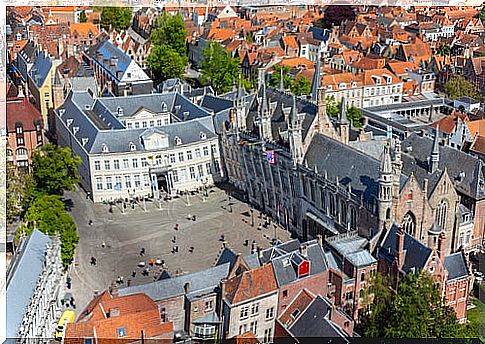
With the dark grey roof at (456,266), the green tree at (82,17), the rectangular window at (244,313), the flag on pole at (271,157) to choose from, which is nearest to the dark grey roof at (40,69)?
the flag on pole at (271,157)

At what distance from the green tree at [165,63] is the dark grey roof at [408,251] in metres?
14.7

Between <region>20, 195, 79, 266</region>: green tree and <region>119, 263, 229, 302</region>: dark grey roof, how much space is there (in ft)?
8.93

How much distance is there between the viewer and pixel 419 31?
3194 centimetres

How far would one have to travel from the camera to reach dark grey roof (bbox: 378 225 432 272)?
10877 mm

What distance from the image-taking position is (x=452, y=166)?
1506cm

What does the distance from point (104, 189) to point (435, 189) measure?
7.47m

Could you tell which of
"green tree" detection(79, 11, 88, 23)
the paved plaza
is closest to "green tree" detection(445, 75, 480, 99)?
the paved plaza

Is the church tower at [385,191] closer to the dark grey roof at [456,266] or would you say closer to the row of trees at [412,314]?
→ the dark grey roof at [456,266]

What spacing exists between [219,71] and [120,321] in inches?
615

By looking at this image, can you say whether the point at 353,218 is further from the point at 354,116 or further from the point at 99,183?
the point at 354,116

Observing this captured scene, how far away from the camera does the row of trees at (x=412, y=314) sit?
371 inches

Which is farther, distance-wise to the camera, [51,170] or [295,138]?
[51,170]

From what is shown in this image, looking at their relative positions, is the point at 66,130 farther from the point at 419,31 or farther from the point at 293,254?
the point at 419,31

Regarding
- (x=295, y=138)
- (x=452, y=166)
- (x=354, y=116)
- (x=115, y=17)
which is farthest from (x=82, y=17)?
(x=452, y=166)
